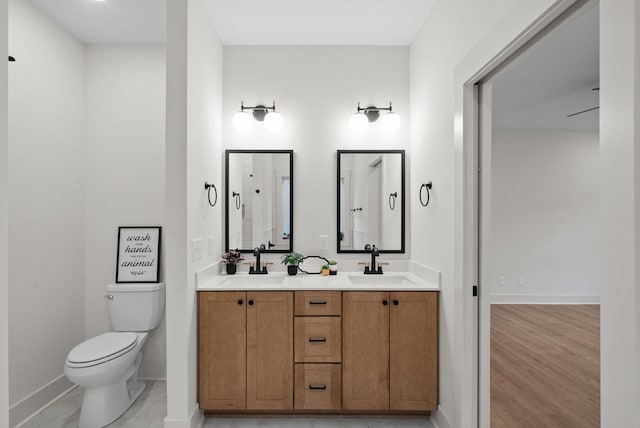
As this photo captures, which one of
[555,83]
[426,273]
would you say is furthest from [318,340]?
[555,83]

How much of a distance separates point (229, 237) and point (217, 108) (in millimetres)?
1017

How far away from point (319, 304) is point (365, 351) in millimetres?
427

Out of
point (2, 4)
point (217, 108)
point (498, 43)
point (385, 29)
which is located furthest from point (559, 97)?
point (2, 4)

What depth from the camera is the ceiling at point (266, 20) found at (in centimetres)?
230

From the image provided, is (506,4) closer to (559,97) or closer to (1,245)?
(1,245)

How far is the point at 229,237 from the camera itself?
2.79 m

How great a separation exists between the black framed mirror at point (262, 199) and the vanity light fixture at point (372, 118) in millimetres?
593

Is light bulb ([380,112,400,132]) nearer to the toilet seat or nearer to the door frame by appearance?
the door frame

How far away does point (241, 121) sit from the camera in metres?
2.77

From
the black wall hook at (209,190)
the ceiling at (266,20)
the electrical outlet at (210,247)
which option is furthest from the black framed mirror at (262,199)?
the ceiling at (266,20)

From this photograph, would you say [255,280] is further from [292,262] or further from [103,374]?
[103,374]

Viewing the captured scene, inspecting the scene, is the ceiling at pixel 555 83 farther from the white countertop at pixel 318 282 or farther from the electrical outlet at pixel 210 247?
the electrical outlet at pixel 210 247

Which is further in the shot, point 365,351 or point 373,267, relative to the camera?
point 373,267

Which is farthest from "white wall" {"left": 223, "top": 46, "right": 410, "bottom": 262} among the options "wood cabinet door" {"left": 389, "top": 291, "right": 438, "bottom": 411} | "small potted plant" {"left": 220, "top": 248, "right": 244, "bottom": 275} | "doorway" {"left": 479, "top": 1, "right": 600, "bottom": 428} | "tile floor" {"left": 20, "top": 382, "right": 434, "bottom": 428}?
"tile floor" {"left": 20, "top": 382, "right": 434, "bottom": 428}
